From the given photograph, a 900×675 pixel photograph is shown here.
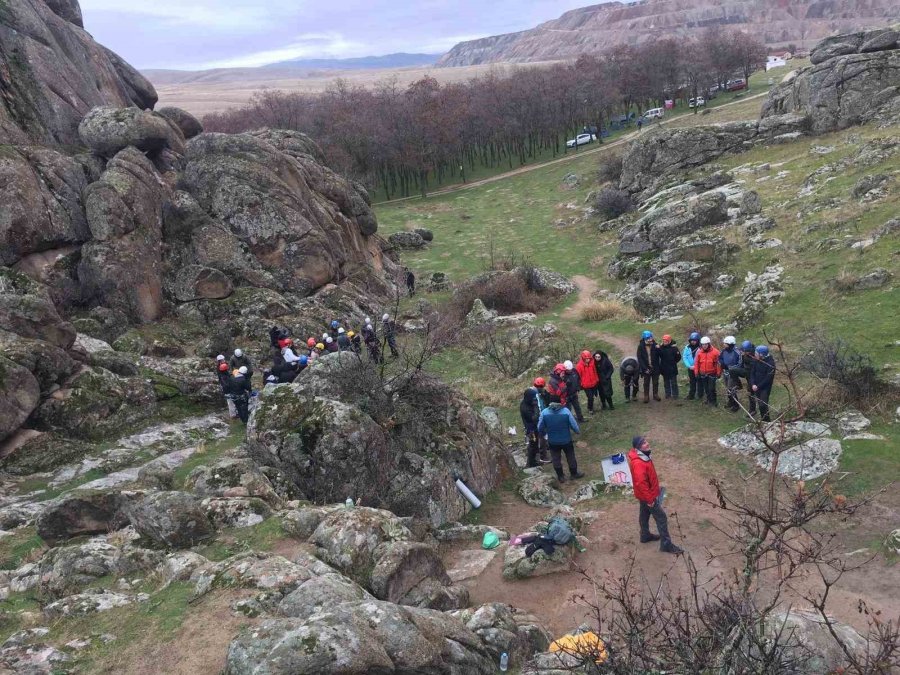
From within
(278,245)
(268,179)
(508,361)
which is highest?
(268,179)

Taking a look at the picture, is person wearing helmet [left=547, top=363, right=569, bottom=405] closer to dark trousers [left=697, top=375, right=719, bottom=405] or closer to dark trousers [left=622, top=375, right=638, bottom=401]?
dark trousers [left=622, top=375, right=638, bottom=401]

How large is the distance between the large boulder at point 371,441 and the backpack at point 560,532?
2990 mm

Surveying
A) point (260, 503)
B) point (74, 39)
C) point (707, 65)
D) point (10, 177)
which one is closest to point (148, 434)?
point (260, 503)

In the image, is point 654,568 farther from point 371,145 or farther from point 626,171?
point 371,145

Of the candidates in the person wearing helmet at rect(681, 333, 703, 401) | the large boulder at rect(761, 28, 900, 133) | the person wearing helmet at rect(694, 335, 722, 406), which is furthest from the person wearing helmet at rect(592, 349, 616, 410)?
the large boulder at rect(761, 28, 900, 133)

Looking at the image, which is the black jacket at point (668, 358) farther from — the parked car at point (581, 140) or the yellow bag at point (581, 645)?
the parked car at point (581, 140)

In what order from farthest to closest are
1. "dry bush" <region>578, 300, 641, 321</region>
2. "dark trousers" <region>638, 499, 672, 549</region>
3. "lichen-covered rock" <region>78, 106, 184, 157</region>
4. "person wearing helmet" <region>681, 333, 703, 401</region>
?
"dry bush" <region>578, 300, 641, 321</region> < "lichen-covered rock" <region>78, 106, 184, 157</region> < "person wearing helmet" <region>681, 333, 703, 401</region> < "dark trousers" <region>638, 499, 672, 549</region>

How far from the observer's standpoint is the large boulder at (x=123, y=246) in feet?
73.4

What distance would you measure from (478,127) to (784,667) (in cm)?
7860

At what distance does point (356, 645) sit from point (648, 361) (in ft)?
46.1

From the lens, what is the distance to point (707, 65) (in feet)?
279

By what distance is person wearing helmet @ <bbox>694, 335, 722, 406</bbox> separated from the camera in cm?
1653

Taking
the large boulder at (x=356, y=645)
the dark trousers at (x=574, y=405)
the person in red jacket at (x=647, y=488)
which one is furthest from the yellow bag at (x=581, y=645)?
the dark trousers at (x=574, y=405)

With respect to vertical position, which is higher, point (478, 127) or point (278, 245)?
point (478, 127)
